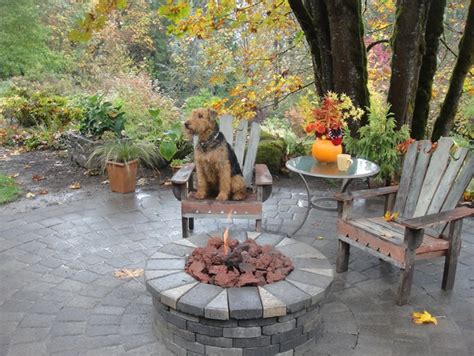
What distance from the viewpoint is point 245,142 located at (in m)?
4.14

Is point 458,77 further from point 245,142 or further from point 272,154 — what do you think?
point 245,142

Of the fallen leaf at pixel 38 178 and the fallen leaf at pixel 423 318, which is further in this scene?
the fallen leaf at pixel 38 178

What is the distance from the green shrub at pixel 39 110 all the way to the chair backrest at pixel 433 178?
18.9 ft

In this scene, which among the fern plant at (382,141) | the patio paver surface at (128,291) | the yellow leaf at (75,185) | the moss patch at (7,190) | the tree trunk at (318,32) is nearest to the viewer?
the patio paver surface at (128,291)

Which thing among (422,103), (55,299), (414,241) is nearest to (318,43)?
(422,103)

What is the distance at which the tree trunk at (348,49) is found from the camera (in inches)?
180

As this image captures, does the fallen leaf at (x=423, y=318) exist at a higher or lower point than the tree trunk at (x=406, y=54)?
lower

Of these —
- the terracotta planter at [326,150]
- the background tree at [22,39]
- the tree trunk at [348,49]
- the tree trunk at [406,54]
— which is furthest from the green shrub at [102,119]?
the background tree at [22,39]

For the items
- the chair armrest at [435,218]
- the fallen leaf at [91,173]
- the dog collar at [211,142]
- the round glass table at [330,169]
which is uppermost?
the dog collar at [211,142]

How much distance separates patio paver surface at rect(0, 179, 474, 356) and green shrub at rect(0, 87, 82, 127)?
3548 mm

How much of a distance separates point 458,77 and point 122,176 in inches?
170

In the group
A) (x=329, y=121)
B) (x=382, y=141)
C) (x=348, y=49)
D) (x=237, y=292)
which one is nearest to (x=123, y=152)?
(x=329, y=121)

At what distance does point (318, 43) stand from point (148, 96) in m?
3.39

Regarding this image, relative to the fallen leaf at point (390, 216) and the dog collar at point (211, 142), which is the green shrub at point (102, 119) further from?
the fallen leaf at point (390, 216)
